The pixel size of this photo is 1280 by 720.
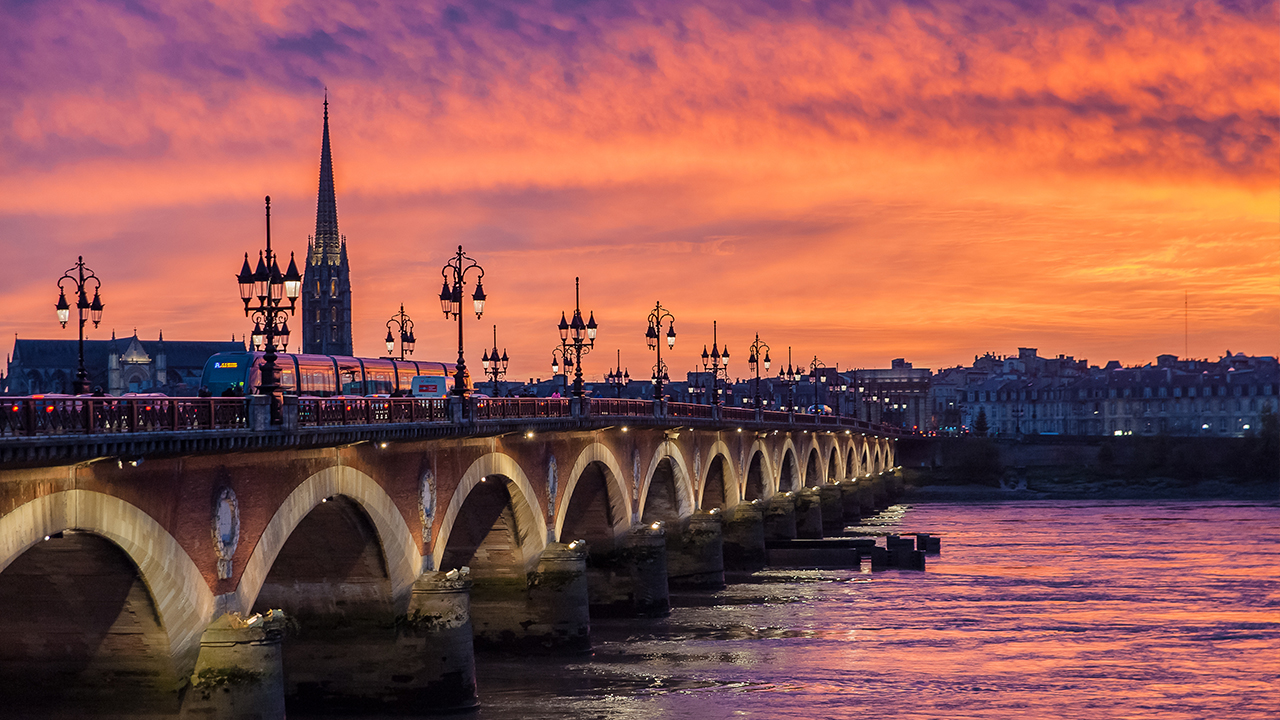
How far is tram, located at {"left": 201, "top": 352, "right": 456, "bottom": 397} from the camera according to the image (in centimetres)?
4859

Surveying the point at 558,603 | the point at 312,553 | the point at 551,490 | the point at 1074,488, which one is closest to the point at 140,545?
the point at 312,553

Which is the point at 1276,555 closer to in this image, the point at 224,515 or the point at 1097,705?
the point at 1097,705

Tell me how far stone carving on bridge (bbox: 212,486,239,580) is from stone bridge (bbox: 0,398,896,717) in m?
0.04

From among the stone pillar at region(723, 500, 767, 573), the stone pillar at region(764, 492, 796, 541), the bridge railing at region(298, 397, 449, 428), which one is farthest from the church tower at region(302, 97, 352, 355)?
the bridge railing at region(298, 397, 449, 428)

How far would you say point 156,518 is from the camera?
24.2 meters

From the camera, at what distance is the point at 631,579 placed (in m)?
54.6

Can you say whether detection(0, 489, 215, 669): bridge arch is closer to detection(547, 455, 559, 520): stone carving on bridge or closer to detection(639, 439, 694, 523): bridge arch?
detection(547, 455, 559, 520): stone carving on bridge

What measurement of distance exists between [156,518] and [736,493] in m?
56.6

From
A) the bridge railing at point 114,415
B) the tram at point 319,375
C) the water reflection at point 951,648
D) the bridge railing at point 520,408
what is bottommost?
the water reflection at point 951,648

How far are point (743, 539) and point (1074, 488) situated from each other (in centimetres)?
7580

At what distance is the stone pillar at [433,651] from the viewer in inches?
1371

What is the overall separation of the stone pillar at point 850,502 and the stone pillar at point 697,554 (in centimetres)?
4985

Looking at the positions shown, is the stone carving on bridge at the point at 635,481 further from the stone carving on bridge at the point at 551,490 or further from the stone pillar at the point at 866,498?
the stone pillar at the point at 866,498

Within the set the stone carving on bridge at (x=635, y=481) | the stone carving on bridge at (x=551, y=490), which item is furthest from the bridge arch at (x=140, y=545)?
the stone carving on bridge at (x=635, y=481)
